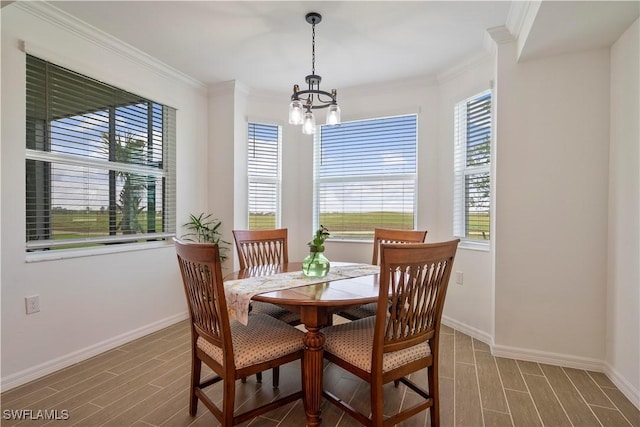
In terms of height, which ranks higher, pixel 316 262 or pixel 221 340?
pixel 316 262

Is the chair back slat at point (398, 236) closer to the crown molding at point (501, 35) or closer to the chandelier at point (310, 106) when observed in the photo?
the chandelier at point (310, 106)

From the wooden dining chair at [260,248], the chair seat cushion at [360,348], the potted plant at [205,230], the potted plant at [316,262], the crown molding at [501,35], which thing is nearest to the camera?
the chair seat cushion at [360,348]

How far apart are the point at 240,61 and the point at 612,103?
9.75ft

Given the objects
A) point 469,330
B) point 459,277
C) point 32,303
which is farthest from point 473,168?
point 32,303

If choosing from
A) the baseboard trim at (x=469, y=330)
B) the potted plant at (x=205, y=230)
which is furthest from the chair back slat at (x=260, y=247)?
the baseboard trim at (x=469, y=330)

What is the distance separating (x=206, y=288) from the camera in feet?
5.15

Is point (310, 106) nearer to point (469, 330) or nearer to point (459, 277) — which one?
point (459, 277)

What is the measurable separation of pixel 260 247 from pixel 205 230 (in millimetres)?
1146

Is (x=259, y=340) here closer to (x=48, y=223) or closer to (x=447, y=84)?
(x=48, y=223)

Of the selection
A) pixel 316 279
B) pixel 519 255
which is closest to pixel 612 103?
pixel 519 255

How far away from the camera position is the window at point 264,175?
3951mm

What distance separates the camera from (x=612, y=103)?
2299mm

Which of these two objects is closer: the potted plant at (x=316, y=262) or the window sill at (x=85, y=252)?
the potted plant at (x=316, y=262)

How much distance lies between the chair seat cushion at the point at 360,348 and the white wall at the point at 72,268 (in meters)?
1.97
